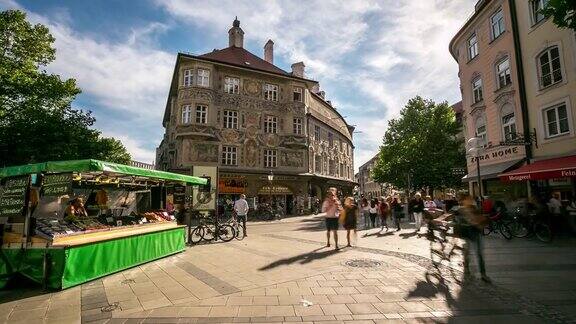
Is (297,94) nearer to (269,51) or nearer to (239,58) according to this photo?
(239,58)

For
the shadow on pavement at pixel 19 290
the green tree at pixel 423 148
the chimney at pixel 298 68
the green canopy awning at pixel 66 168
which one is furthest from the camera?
the chimney at pixel 298 68

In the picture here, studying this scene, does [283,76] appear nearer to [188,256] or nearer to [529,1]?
[529,1]

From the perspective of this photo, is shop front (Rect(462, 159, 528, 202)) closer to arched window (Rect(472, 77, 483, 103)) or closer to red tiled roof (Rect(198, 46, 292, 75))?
arched window (Rect(472, 77, 483, 103))

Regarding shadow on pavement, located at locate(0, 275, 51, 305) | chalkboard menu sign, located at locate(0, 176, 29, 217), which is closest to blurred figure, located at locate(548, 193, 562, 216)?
shadow on pavement, located at locate(0, 275, 51, 305)

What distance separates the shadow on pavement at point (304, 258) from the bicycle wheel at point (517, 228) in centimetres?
748

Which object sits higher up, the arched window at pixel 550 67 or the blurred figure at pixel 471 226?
the arched window at pixel 550 67

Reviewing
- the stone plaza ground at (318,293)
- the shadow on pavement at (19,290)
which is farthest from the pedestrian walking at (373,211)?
the shadow on pavement at (19,290)

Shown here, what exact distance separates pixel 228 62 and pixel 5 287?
977 inches

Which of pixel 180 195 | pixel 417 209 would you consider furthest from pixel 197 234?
pixel 417 209

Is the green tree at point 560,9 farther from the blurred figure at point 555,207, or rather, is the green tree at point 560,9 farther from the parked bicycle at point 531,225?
the blurred figure at point 555,207

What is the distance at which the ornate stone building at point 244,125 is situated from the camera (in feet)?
89.2

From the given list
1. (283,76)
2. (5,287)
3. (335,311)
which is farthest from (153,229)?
(283,76)

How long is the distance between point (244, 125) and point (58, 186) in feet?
73.6

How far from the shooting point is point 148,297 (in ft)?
19.2
